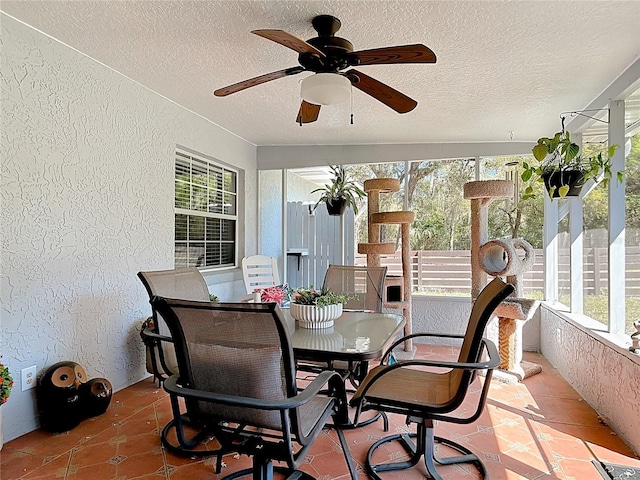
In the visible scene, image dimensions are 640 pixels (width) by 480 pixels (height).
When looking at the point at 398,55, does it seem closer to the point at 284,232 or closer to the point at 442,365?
the point at 442,365

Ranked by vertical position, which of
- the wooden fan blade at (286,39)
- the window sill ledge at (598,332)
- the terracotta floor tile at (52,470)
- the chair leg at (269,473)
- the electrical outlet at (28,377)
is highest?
the wooden fan blade at (286,39)

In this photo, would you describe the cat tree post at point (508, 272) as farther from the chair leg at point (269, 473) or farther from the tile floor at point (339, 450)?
the chair leg at point (269, 473)

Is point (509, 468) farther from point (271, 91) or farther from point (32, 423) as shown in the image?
point (271, 91)

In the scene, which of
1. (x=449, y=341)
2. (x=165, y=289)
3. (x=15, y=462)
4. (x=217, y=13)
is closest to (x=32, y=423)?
(x=15, y=462)

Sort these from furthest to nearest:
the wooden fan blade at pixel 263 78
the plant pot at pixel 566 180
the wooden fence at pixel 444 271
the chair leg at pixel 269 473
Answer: the wooden fence at pixel 444 271
the plant pot at pixel 566 180
the wooden fan blade at pixel 263 78
the chair leg at pixel 269 473

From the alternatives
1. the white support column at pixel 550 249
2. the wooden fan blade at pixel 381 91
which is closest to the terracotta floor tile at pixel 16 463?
the wooden fan blade at pixel 381 91

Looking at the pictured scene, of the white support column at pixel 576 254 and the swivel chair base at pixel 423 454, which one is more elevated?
the white support column at pixel 576 254

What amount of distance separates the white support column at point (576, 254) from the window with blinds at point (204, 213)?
3.58m

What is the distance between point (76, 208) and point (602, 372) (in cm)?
374

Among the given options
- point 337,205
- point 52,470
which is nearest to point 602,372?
point 337,205

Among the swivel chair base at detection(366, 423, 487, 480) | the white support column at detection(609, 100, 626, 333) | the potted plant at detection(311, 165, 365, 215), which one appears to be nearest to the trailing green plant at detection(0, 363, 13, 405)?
the swivel chair base at detection(366, 423, 487, 480)

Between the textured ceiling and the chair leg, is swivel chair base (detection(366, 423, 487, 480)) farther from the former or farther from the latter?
the textured ceiling

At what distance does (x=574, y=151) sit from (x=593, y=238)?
874 millimetres

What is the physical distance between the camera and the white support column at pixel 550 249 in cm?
424
